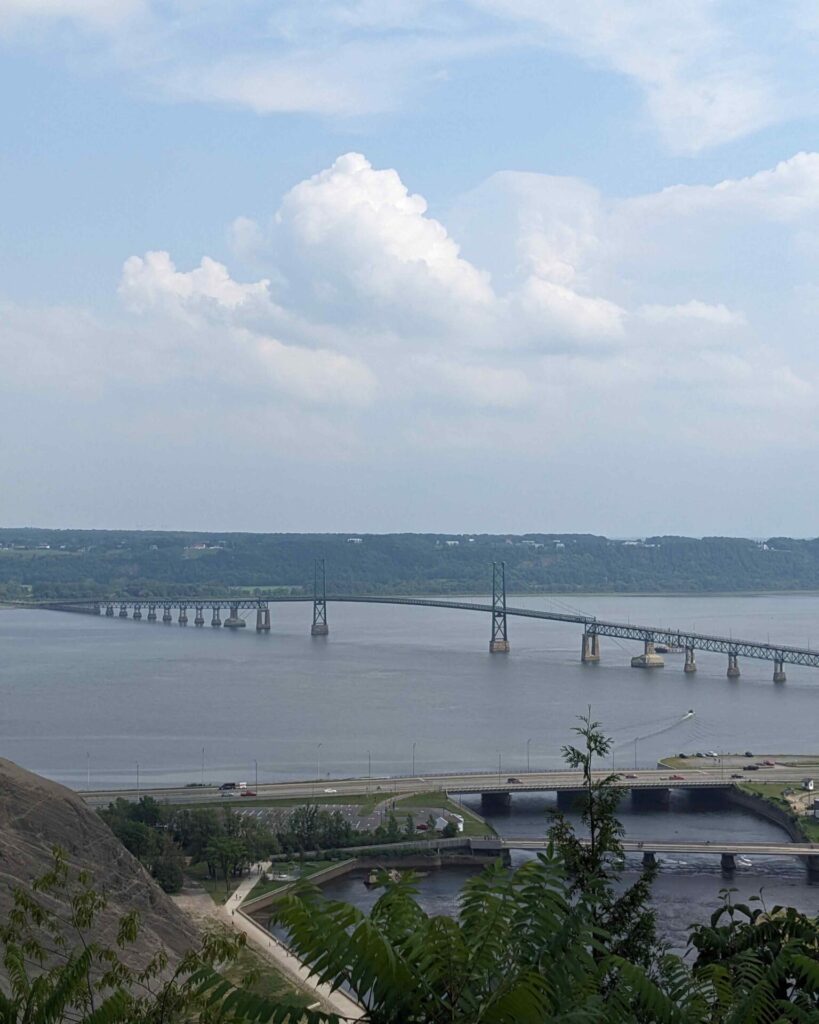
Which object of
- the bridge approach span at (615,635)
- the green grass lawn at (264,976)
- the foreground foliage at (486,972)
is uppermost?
the foreground foliage at (486,972)

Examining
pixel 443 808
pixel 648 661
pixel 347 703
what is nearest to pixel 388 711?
pixel 347 703

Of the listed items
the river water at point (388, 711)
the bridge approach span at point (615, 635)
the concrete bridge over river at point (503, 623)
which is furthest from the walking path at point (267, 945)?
the concrete bridge over river at point (503, 623)

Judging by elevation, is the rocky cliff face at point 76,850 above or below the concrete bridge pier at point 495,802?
above

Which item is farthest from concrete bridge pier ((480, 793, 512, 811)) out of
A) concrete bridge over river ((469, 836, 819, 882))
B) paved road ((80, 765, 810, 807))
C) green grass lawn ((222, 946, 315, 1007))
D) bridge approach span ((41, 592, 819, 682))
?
bridge approach span ((41, 592, 819, 682))

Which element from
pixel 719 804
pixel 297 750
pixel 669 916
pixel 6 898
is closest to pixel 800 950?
pixel 6 898

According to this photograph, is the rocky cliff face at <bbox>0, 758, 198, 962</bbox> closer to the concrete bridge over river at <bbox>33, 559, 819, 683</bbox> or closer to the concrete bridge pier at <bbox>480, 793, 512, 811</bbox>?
the concrete bridge pier at <bbox>480, 793, 512, 811</bbox>

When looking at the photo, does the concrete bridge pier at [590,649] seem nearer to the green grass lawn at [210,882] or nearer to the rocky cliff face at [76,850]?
the green grass lawn at [210,882]

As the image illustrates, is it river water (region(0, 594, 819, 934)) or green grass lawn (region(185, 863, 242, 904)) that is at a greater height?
river water (region(0, 594, 819, 934))
